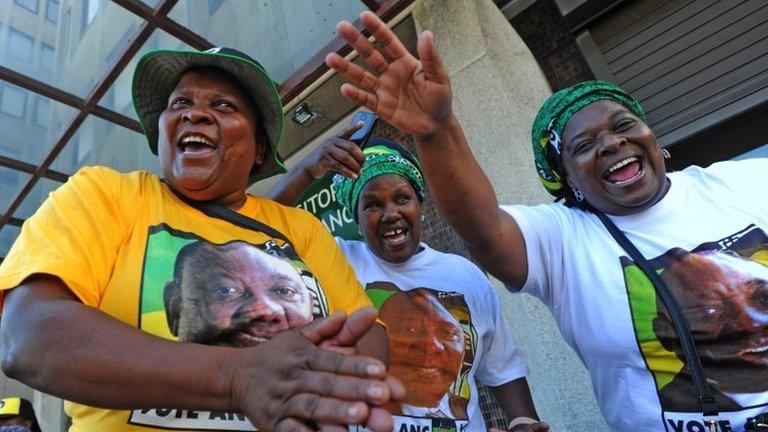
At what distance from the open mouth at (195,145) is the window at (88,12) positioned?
4119 millimetres

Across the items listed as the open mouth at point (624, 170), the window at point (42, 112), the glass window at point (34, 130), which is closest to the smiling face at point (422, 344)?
the open mouth at point (624, 170)

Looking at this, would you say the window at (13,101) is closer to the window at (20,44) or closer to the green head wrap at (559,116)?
the window at (20,44)

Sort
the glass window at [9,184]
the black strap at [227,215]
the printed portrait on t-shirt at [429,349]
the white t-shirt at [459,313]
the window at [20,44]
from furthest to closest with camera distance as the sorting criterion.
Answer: the glass window at [9,184]
the window at [20,44]
the white t-shirt at [459,313]
the printed portrait on t-shirt at [429,349]
the black strap at [227,215]

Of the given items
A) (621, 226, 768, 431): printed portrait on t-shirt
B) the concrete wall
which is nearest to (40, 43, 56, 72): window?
the concrete wall

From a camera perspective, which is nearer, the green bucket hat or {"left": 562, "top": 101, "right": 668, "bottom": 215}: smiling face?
the green bucket hat

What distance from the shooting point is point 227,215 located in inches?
52.0

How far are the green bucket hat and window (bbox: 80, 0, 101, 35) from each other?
12.2 ft

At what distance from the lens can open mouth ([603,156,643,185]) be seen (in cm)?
178

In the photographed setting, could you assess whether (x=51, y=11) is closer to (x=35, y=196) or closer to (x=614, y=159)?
(x=35, y=196)

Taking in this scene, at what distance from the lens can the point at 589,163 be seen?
71.7 inches

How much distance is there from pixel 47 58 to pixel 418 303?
4815 millimetres

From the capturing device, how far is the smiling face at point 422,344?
1.89 meters

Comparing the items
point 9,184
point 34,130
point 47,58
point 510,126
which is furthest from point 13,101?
point 510,126

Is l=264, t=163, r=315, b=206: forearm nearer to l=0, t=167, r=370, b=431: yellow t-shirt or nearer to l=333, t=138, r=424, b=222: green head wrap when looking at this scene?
l=333, t=138, r=424, b=222: green head wrap
